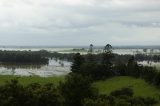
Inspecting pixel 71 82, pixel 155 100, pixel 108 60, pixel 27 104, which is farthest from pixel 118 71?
pixel 27 104

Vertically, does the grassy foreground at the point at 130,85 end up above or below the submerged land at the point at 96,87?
below

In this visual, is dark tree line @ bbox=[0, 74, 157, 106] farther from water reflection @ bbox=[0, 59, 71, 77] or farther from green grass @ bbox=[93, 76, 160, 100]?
water reflection @ bbox=[0, 59, 71, 77]

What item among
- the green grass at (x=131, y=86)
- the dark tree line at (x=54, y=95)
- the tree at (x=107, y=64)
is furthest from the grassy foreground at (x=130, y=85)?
the dark tree line at (x=54, y=95)

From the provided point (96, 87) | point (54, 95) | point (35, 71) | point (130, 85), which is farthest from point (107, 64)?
point (54, 95)

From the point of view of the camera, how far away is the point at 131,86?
76438 millimetres

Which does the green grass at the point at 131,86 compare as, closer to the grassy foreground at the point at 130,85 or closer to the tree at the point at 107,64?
the grassy foreground at the point at 130,85

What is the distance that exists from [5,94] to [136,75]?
57.0m

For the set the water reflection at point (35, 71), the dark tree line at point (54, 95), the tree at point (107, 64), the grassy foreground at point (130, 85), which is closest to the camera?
the dark tree line at point (54, 95)

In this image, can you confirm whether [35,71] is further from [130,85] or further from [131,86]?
[131,86]

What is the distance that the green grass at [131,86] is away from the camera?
2726 inches

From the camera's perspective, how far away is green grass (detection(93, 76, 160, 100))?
69250 millimetres

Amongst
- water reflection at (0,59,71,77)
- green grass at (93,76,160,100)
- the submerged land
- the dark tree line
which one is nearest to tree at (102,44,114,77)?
the submerged land

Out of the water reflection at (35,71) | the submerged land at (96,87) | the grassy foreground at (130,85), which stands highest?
the submerged land at (96,87)

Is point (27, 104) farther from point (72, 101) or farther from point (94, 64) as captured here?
point (94, 64)
